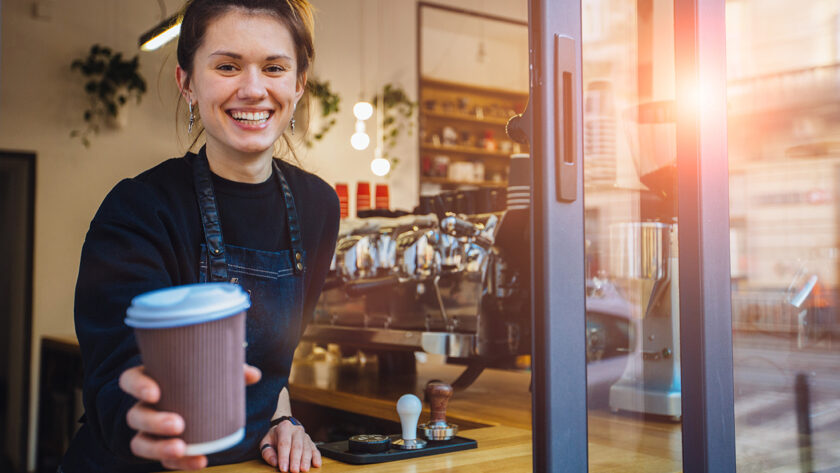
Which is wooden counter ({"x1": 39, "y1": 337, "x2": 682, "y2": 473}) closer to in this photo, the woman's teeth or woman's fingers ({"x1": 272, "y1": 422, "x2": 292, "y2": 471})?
woman's fingers ({"x1": 272, "y1": 422, "x2": 292, "y2": 471})

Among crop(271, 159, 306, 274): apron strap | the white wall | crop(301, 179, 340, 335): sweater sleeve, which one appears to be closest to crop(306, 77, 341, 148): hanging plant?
the white wall

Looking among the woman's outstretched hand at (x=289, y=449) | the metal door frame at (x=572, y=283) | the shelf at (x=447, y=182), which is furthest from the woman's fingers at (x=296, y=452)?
the shelf at (x=447, y=182)

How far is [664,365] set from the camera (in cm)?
164

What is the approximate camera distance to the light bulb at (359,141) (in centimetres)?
462

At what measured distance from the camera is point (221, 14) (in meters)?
1.10

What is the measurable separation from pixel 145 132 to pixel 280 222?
253 mm

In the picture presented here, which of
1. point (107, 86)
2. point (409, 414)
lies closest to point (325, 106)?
point (107, 86)

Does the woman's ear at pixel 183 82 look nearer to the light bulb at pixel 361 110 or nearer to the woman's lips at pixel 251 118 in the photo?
the woman's lips at pixel 251 118

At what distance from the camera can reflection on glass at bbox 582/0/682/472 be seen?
1479mm

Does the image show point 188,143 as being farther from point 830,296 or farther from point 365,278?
point 830,296

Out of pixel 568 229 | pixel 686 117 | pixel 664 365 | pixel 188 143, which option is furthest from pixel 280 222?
pixel 664 365

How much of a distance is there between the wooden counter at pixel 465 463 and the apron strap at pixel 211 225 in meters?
0.30

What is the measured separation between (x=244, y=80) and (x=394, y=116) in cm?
470

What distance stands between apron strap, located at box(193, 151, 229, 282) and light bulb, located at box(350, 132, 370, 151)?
3.46 meters
